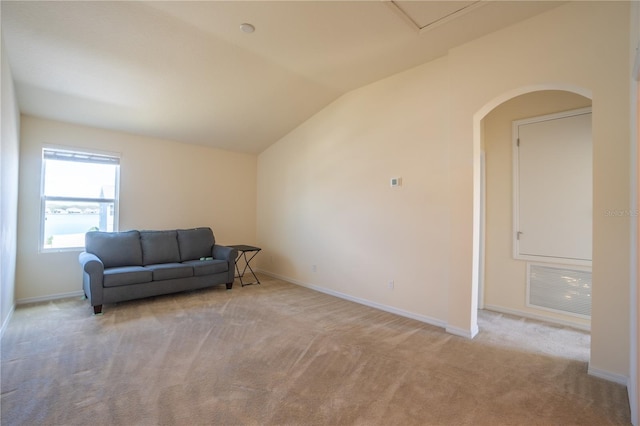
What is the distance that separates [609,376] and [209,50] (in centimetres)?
443

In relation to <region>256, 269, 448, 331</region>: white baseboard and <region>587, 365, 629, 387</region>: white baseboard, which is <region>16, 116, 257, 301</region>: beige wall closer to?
<region>256, 269, 448, 331</region>: white baseboard

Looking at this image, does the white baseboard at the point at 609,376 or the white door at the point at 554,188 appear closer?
the white baseboard at the point at 609,376

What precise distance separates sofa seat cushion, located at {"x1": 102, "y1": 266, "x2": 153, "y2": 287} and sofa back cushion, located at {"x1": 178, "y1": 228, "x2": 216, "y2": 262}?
821 mm

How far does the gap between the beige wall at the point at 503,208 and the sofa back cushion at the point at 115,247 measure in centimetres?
489

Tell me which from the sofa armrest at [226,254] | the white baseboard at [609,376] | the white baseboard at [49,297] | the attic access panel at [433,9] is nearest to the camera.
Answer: the white baseboard at [609,376]

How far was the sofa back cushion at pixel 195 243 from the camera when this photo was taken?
4.80 m

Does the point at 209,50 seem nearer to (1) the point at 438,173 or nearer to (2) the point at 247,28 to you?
(2) the point at 247,28

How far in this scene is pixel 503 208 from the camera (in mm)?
3861

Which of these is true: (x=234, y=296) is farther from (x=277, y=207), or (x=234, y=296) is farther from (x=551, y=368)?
(x=551, y=368)

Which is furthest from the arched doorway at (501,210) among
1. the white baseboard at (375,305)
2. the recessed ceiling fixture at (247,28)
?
the recessed ceiling fixture at (247,28)

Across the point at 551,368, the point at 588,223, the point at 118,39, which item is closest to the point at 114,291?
the point at 118,39

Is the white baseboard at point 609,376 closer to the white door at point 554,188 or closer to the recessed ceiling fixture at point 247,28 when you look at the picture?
the white door at point 554,188

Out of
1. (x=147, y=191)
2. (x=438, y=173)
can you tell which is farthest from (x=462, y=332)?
(x=147, y=191)

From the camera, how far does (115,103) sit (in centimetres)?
375
